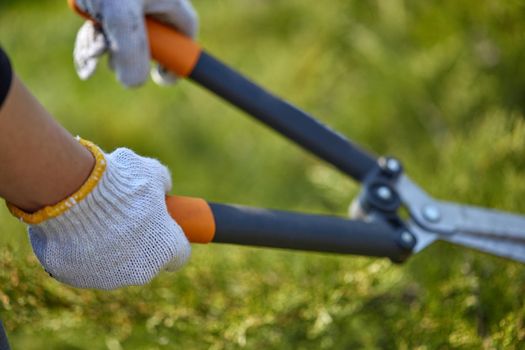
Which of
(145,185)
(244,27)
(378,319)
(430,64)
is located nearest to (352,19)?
(430,64)

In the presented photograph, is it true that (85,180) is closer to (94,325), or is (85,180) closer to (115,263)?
(115,263)

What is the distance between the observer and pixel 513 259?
1.00m

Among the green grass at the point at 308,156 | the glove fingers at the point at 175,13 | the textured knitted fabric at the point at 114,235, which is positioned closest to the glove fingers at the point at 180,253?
the textured knitted fabric at the point at 114,235

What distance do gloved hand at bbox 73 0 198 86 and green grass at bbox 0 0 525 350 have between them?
0.82 feet

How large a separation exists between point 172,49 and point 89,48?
100mm

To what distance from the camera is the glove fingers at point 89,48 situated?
3.23 feet

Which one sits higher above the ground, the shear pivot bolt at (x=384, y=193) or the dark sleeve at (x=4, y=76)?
the dark sleeve at (x=4, y=76)

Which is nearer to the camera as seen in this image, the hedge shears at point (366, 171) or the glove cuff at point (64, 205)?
the glove cuff at point (64, 205)

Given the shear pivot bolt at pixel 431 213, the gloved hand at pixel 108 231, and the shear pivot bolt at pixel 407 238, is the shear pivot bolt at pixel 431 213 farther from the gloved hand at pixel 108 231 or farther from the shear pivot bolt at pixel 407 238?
the gloved hand at pixel 108 231

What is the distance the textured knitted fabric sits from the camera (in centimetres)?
67

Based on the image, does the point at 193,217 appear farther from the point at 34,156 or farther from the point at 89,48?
the point at 89,48

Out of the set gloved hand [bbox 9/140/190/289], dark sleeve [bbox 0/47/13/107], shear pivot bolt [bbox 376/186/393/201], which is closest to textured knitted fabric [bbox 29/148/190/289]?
gloved hand [bbox 9/140/190/289]

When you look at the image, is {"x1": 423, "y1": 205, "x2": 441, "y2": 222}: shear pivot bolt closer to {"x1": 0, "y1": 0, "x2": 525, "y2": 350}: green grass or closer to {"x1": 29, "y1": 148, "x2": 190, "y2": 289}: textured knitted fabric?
{"x1": 0, "y1": 0, "x2": 525, "y2": 350}: green grass

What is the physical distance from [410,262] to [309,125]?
Result: 1.00ft
